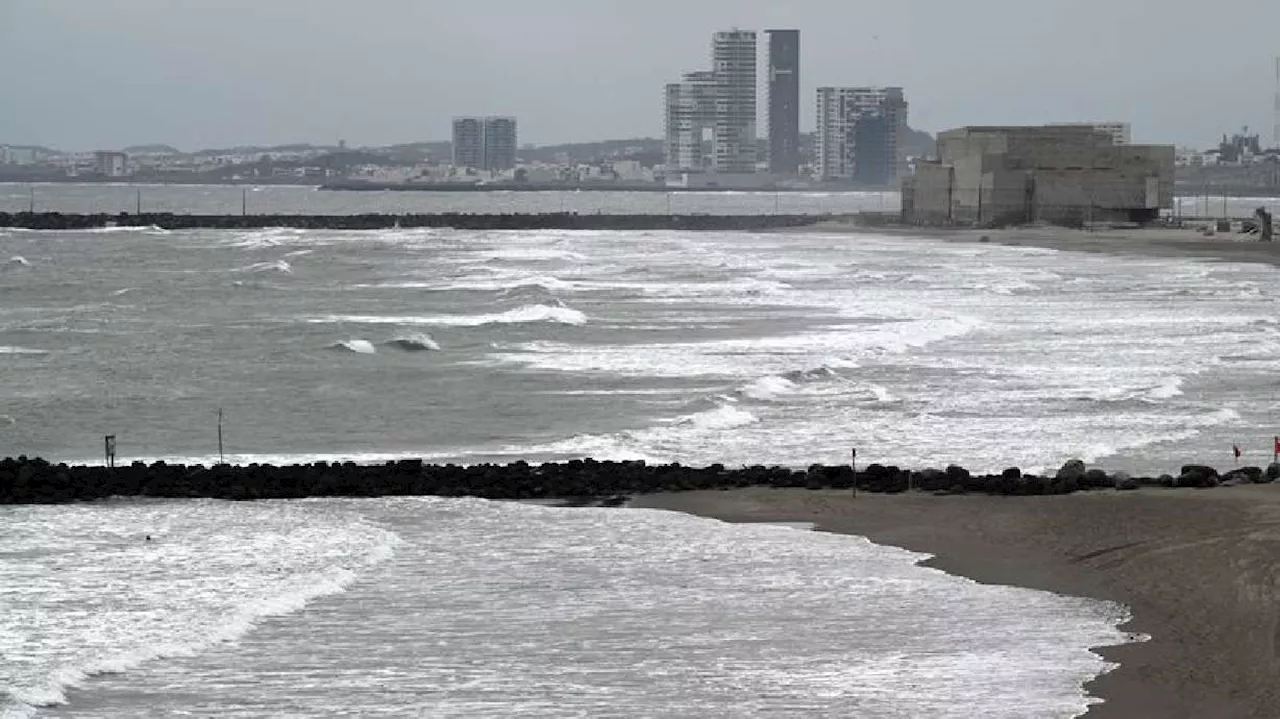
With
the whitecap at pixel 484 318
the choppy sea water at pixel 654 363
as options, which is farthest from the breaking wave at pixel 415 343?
the whitecap at pixel 484 318

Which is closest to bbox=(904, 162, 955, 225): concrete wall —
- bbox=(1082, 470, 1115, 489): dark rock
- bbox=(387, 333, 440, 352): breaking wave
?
bbox=(387, 333, 440, 352): breaking wave

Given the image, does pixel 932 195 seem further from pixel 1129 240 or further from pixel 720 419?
pixel 720 419

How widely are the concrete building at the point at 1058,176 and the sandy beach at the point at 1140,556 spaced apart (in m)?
86.1

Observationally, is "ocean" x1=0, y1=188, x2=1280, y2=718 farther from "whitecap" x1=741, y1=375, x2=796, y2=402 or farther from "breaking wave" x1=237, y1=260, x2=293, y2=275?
"breaking wave" x1=237, y1=260, x2=293, y2=275

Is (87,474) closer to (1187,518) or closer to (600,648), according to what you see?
(600,648)

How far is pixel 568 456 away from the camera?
80.8 ft

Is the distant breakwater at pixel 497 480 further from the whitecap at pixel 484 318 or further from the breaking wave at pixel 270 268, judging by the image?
the breaking wave at pixel 270 268

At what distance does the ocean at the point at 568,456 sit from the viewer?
13.6 metres

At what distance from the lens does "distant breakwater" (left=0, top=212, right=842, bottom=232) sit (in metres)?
124

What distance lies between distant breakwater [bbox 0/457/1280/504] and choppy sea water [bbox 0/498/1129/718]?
52.1 inches

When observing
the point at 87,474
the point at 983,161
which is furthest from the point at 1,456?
the point at 983,161

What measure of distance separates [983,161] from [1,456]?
280 ft

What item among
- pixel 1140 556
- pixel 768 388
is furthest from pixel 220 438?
A: pixel 1140 556

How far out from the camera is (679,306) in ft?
172
